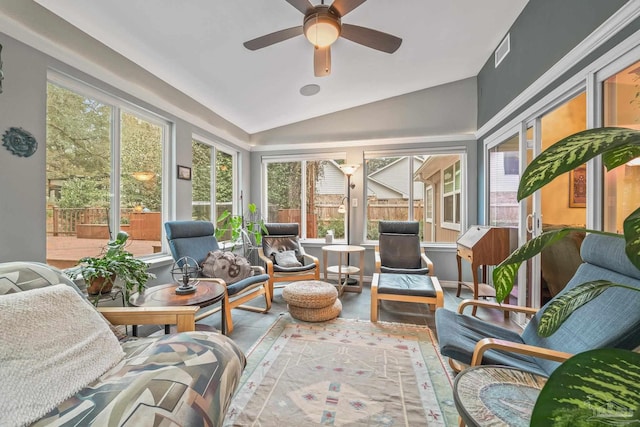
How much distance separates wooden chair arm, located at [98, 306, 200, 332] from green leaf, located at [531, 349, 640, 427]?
168 centimetres

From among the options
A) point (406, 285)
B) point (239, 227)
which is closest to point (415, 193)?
point (406, 285)

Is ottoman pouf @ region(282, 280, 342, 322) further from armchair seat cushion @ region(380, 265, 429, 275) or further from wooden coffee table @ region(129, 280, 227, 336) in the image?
armchair seat cushion @ region(380, 265, 429, 275)

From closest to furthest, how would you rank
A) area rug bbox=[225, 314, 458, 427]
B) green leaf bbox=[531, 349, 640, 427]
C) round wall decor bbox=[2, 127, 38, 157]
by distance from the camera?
green leaf bbox=[531, 349, 640, 427] < area rug bbox=[225, 314, 458, 427] < round wall decor bbox=[2, 127, 38, 157]

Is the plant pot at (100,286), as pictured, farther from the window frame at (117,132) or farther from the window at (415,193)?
the window at (415,193)

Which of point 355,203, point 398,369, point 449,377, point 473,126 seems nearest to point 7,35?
point 398,369

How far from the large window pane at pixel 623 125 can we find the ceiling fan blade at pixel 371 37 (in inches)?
55.0

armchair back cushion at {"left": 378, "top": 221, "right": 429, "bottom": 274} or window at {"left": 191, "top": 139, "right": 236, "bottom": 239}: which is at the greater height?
window at {"left": 191, "top": 139, "right": 236, "bottom": 239}

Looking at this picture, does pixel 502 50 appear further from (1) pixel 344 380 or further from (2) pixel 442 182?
(1) pixel 344 380

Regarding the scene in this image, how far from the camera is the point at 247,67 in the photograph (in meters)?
2.99

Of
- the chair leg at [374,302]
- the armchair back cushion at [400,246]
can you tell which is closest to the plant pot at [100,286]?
the chair leg at [374,302]

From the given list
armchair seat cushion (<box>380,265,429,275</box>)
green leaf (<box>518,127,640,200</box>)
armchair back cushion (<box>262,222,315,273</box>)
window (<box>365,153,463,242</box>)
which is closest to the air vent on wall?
window (<box>365,153,463,242</box>)

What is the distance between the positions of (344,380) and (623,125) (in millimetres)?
2424

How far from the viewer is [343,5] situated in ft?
6.23

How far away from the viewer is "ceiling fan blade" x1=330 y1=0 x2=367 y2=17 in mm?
1860
